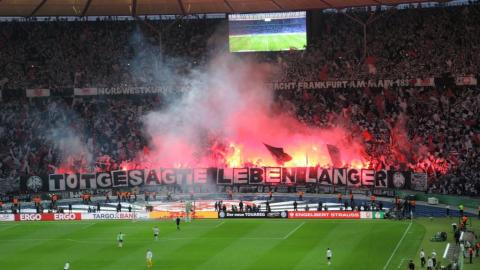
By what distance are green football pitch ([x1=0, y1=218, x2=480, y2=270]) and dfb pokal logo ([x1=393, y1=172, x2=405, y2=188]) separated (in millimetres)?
6811

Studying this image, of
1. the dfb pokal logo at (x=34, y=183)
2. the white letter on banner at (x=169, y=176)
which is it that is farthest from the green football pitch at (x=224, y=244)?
the white letter on banner at (x=169, y=176)

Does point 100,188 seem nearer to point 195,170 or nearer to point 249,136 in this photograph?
point 195,170

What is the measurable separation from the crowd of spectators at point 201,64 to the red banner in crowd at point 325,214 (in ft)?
24.4

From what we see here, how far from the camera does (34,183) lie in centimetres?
6862

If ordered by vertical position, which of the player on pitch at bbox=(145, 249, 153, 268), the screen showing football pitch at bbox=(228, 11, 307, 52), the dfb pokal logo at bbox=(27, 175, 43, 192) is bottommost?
the player on pitch at bbox=(145, 249, 153, 268)

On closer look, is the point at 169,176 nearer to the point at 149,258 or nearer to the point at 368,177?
the point at 368,177

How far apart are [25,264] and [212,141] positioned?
28.3 metres

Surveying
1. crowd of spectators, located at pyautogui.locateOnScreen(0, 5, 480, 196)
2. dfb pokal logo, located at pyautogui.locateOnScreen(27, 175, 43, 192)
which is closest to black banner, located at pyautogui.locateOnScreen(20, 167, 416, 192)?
dfb pokal logo, located at pyautogui.locateOnScreen(27, 175, 43, 192)

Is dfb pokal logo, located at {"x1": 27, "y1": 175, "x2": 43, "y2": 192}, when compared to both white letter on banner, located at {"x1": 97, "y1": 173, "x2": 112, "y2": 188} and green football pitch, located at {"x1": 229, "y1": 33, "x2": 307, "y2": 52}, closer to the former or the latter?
white letter on banner, located at {"x1": 97, "y1": 173, "x2": 112, "y2": 188}

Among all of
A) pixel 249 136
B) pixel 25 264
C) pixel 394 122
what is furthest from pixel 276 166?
pixel 25 264

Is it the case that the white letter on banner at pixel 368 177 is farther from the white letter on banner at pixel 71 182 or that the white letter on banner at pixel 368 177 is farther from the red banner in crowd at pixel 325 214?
the white letter on banner at pixel 71 182

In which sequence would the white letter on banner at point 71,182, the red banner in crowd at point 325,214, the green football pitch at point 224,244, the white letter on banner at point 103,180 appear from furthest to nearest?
the white letter on banner at point 103,180
the white letter on banner at point 71,182
the red banner in crowd at point 325,214
the green football pitch at point 224,244

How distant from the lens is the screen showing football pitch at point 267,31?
7369cm

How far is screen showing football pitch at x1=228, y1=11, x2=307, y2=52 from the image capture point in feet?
242
